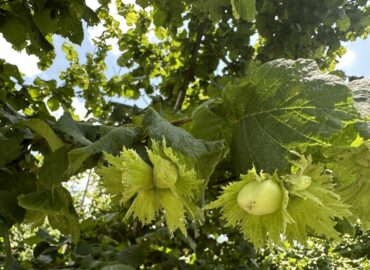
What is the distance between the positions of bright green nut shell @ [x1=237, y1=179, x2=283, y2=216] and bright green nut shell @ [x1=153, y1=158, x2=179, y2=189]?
117mm

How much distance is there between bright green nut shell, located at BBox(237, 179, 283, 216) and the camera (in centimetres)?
69

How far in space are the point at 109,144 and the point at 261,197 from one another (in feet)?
1.08

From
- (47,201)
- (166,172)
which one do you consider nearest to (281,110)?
(166,172)

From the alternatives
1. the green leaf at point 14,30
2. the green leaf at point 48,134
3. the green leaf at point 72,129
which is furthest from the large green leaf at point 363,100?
the green leaf at point 14,30

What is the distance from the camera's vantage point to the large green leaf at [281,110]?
78 cm

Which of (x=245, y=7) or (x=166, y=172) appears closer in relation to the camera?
(x=166, y=172)

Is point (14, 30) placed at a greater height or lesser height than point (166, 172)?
greater

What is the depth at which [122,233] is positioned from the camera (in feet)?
12.7

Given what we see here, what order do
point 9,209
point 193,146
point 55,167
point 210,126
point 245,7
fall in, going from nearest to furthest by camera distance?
1. point 193,146
2. point 210,126
3. point 55,167
4. point 9,209
5. point 245,7

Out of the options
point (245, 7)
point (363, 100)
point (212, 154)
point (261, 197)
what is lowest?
point (261, 197)

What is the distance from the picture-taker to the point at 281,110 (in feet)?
2.80

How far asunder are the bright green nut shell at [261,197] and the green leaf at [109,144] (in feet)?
0.91

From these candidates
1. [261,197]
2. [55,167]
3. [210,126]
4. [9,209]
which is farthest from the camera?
[9,209]

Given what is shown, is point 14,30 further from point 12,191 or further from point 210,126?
point 210,126
